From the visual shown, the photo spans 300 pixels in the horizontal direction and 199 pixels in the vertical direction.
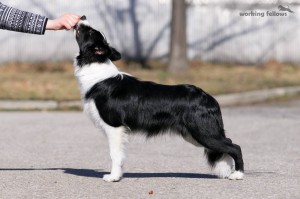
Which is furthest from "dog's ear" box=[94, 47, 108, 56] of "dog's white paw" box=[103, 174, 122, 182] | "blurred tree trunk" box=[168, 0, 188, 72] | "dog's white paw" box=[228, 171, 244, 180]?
"blurred tree trunk" box=[168, 0, 188, 72]

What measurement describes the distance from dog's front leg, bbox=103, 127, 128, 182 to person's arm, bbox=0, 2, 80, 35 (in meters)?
1.19

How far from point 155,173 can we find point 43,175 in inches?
45.8

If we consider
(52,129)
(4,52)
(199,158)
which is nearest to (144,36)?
(4,52)

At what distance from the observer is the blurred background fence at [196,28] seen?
907 inches

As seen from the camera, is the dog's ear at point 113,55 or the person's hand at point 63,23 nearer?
the person's hand at point 63,23

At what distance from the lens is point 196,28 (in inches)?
917

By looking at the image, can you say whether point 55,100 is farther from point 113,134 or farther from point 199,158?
point 113,134

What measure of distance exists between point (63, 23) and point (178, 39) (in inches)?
507

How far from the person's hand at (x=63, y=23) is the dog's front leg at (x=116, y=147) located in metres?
1.14

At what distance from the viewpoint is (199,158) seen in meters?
9.64

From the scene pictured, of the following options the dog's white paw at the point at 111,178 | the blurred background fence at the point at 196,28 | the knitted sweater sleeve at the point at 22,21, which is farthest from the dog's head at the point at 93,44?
the blurred background fence at the point at 196,28

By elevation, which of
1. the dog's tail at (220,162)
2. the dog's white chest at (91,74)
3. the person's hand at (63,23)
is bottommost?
the dog's tail at (220,162)

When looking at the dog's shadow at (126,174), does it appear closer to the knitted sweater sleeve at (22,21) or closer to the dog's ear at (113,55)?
the dog's ear at (113,55)

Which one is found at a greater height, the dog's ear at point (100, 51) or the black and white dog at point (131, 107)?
the dog's ear at point (100, 51)
